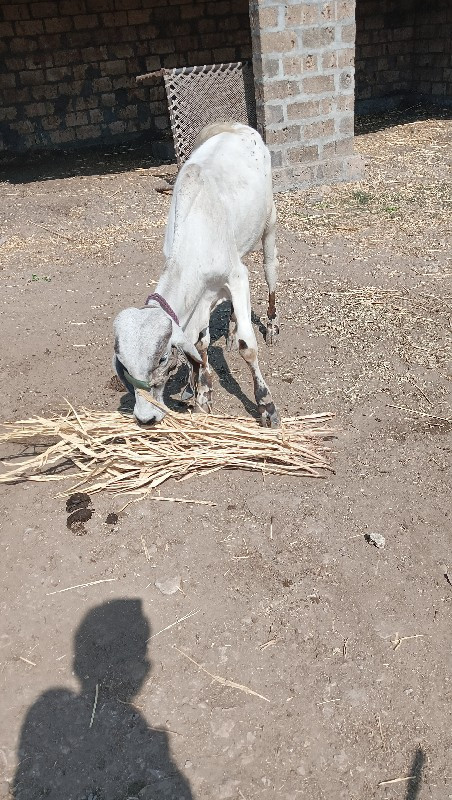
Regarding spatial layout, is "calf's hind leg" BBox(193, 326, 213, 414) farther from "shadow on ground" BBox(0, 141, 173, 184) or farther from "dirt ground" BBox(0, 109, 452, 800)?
"shadow on ground" BBox(0, 141, 173, 184)

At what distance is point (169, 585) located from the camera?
3.23 metres

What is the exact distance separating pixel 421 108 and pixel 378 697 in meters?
15.7

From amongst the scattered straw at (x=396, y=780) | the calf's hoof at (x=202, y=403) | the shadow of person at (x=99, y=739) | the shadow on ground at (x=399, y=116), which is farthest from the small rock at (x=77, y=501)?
the shadow on ground at (x=399, y=116)

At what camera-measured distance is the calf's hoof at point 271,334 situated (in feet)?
18.1

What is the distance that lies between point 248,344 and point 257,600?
1.80m

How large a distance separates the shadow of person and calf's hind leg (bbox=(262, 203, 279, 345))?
10.4 feet

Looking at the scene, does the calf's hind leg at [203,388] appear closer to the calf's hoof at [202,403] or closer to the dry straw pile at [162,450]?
the calf's hoof at [202,403]

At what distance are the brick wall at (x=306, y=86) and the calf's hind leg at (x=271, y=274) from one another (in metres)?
4.32

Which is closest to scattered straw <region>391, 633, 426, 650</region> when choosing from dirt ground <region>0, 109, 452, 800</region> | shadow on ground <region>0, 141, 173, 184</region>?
dirt ground <region>0, 109, 452, 800</region>

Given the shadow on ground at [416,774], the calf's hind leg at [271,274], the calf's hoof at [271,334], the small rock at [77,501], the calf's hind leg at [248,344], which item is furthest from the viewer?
the calf's hoof at [271,334]

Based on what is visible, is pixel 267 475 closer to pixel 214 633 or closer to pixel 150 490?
pixel 150 490

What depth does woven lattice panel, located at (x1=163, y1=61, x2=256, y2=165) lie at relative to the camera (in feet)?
30.6

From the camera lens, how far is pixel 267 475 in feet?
12.9

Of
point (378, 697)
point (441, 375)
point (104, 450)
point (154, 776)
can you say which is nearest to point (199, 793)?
point (154, 776)
